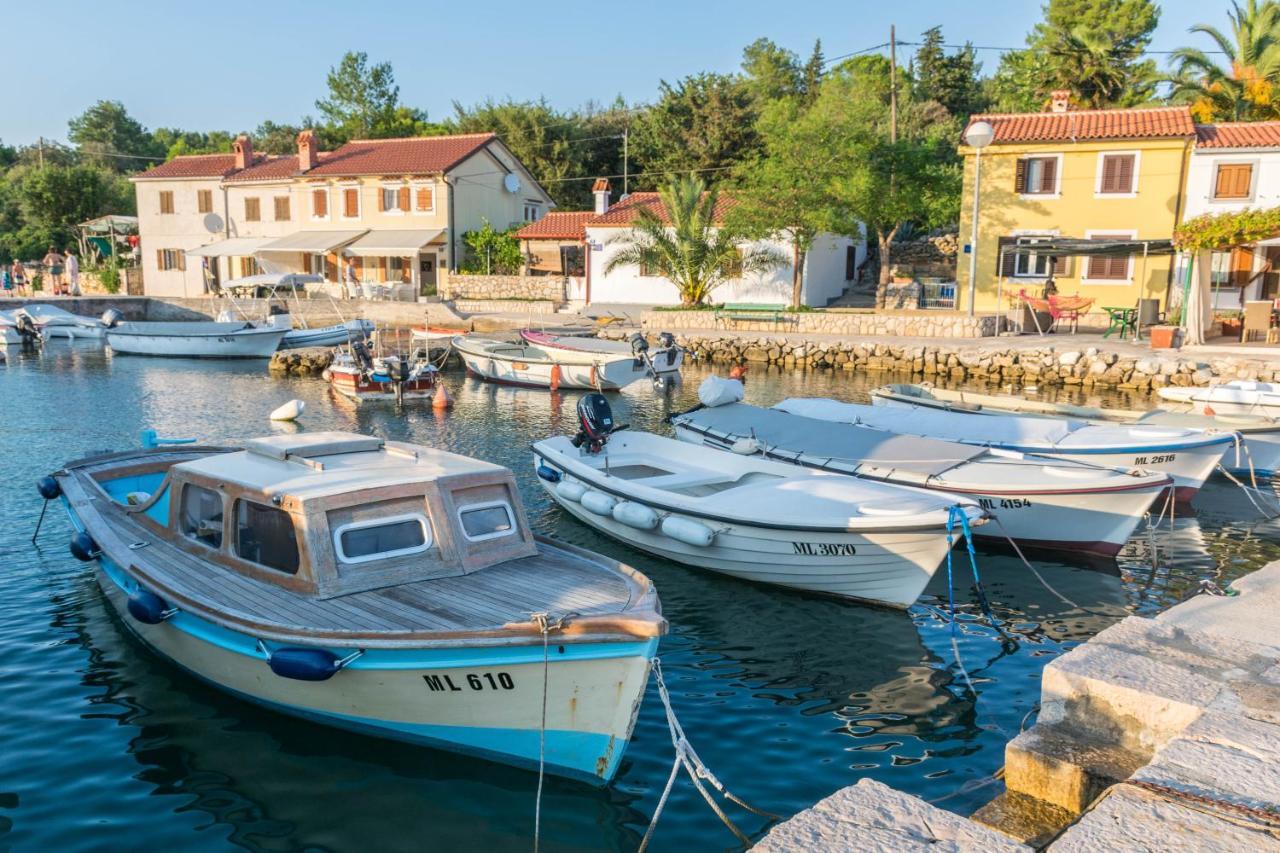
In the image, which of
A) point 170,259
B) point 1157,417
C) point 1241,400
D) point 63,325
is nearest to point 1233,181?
point 1241,400

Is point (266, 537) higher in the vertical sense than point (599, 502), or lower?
higher

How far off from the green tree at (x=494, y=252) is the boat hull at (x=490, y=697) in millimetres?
41290

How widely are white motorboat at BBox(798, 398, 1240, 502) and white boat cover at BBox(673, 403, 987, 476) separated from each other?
1.95 metres

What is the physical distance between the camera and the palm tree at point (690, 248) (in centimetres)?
4022

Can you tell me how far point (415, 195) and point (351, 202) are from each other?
13.2 ft

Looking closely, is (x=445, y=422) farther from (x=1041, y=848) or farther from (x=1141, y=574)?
(x=1041, y=848)

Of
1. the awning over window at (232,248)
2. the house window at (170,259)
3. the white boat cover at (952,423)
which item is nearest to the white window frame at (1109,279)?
the white boat cover at (952,423)

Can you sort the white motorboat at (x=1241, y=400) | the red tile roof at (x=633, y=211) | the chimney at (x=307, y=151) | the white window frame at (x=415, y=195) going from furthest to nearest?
the chimney at (x=307, y=151)
the white window frame at (x=415, y=195)
the red tile roof at (x=633, y=211)
the white motorboat at (x=1241, y=400)

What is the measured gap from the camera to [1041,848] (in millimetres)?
5250

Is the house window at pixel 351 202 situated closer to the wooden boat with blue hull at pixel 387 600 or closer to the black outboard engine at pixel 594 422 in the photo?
the black outboard engine at pixel 594 422

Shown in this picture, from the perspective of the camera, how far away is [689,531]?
12.0m

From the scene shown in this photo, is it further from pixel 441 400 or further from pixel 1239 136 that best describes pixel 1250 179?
pixel 441 400

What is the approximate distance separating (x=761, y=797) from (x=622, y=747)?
1.24m

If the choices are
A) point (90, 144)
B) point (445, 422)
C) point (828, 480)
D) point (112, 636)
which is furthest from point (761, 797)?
point (90, 144)
